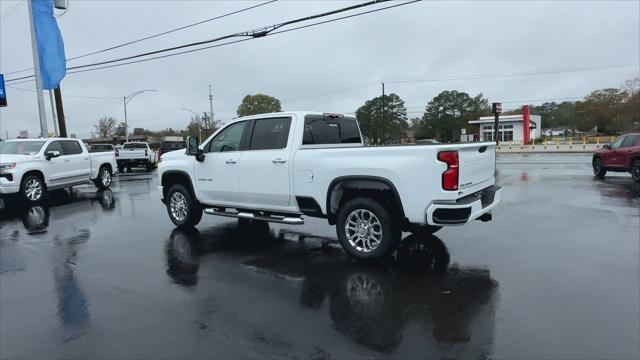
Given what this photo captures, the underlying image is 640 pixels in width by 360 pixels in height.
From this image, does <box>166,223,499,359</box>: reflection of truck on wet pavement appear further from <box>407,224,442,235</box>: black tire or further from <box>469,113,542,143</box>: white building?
<box>469,113,542,143</box>: white building

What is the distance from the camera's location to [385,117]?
77.5 m

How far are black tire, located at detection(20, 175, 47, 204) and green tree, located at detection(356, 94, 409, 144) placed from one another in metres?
60.2

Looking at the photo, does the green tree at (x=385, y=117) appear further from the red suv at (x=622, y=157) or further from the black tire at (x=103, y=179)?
the black tire at (x=103, y=179)

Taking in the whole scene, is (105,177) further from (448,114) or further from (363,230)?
(448,114)

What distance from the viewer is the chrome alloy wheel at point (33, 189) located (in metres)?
12.0

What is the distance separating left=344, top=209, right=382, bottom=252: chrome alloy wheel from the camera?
573 centimetres

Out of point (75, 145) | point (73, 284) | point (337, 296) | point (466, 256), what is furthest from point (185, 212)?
point (75, 145)

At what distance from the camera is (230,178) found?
724cm

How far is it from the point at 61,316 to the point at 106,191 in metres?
12.0

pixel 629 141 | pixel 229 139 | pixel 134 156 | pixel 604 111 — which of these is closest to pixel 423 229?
pixel 229 139

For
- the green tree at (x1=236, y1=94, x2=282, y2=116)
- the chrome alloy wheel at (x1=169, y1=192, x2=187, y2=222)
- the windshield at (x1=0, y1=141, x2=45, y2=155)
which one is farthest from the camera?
the green tree at (x1=236, y1=94, x2=282, y2=116)

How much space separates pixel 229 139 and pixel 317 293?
3.62 metres

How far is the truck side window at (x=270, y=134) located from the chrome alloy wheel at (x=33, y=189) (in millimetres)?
8491

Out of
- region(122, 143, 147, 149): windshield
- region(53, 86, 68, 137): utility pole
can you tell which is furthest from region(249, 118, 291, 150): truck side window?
region(122, 143, 147, 149): windshield
